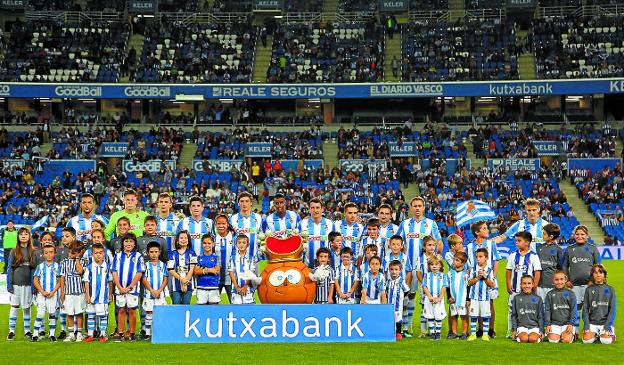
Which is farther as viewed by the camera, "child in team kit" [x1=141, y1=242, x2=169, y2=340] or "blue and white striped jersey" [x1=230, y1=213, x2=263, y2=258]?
"blue and white striped jersey" [x1=230, y1=213, x2=263, y2=258]

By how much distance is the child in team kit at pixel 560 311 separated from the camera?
13633mm

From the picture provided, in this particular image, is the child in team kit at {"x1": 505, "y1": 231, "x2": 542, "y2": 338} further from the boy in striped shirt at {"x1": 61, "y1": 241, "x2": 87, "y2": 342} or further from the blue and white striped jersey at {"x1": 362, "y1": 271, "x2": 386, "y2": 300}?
the boy in striped shirt at {"x1": 61, "y1": 241, "x2": 87, "y2": 342}

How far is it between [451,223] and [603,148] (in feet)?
37.3

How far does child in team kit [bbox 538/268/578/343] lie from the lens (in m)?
13.6

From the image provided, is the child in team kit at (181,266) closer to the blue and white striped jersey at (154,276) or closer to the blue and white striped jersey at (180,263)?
the blue and white striped jersey at (180,263)

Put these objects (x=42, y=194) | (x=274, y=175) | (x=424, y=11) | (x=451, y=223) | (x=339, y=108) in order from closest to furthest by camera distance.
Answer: (x=451, y=223), (x=42, y=194), (x=274, y=175), (x=339, y=108), (x=424, y=11)

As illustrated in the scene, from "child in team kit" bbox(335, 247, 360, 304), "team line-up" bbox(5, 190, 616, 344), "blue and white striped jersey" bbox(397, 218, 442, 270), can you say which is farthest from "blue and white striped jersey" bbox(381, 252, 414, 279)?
"child in team kit" bbox(335, 247, 360, 304)

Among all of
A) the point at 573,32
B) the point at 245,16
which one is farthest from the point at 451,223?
the point at 245,16

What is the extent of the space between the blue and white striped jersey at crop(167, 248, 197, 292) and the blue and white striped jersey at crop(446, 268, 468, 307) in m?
3.82

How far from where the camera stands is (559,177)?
42125 millimetres

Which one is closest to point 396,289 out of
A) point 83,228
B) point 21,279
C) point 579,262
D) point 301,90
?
point 579,262

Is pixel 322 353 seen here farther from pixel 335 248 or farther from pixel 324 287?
pixel 335 248

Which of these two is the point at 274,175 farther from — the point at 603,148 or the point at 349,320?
the point at 349,320

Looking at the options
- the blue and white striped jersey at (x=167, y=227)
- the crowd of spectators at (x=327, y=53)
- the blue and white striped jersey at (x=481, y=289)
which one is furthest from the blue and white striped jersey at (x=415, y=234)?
the crowd of spectators at (x=327, y=53)
